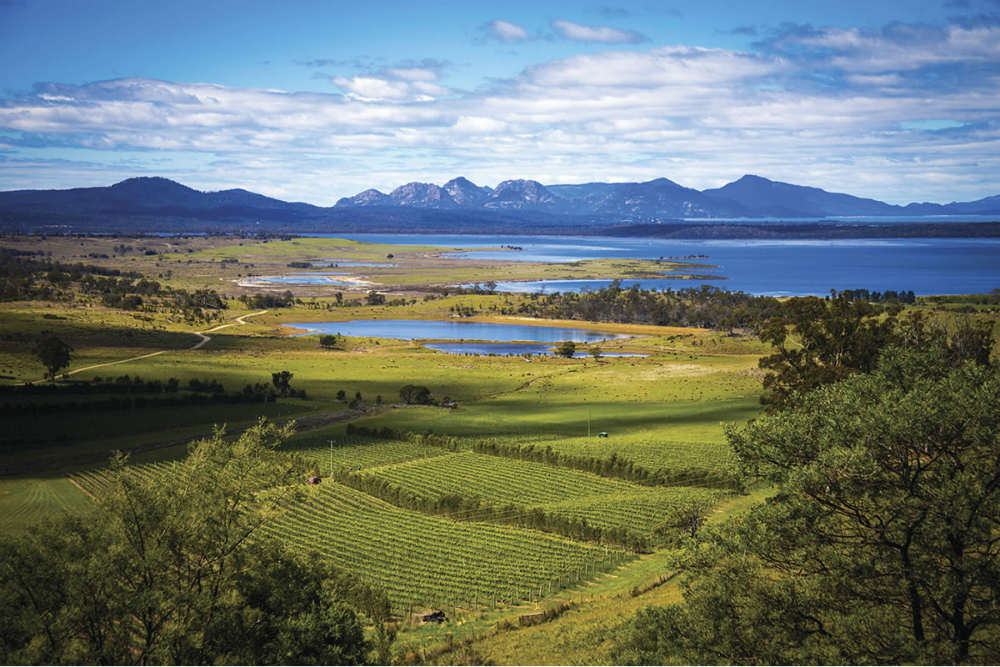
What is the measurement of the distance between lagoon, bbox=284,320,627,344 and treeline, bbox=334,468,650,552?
352ft

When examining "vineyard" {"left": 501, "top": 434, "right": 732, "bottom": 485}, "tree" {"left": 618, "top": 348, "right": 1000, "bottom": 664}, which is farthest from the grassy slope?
"tree" {"left": 618, "top": 348, "right": 1000, "bottom": 664}

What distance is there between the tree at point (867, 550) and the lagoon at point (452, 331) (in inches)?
5654

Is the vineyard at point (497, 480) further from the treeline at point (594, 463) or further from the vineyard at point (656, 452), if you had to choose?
the vineyard at point (656, 452)

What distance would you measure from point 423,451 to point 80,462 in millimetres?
32659

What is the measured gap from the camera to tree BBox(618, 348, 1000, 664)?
19.6 meters

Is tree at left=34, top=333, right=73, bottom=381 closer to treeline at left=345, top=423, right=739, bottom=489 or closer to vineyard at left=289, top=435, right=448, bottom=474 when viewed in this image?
vineyard at left=289, top=435, right=448, bottom=474

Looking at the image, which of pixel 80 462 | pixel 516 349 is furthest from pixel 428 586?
pixel 516 349

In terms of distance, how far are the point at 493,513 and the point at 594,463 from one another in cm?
1451

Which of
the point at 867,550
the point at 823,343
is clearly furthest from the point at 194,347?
the point at 867,550

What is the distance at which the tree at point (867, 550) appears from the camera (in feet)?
64.2

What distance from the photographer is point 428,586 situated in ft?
134

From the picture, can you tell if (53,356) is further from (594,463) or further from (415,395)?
(594,463)

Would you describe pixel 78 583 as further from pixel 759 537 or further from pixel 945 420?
pixel 945 420

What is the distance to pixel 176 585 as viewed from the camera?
2312 centimetres
